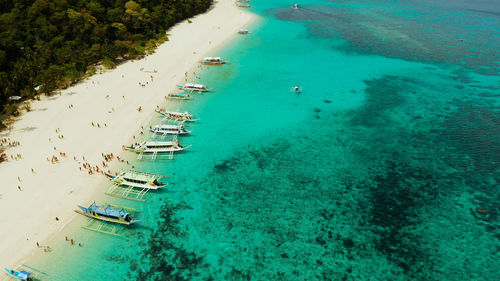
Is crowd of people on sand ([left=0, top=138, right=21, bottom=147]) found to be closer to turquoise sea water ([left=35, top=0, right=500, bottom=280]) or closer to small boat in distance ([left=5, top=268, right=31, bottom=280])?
turquoise sea water ([left=35, top=0, right=500, bottom=280])

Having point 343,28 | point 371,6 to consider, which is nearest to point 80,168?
point 343,28

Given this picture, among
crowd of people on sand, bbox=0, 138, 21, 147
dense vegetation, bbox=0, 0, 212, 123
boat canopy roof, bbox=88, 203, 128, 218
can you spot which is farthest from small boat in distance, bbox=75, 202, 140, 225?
dense vegetation, bbox=0, 0, 212, 123

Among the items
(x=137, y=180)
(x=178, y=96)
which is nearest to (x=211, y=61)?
(x=178, y=96)

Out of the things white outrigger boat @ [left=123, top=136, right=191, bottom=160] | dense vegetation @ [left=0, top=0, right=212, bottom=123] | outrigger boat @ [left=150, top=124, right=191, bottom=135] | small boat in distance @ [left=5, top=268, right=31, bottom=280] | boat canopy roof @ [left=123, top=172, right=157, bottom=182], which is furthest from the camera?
dense vegetation @ [left=0, top=0, right=212, bottom=123]

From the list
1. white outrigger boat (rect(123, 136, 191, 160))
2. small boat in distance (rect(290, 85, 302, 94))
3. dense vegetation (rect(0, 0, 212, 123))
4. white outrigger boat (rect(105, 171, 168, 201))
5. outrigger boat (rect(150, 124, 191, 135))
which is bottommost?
white outrigger boat (rect(105, 171, 168, 201))

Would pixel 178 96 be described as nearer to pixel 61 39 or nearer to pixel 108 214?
pixel 61 39

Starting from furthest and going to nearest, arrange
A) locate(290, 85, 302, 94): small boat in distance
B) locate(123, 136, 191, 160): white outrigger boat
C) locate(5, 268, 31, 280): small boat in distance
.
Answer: locate(290, 85, 302, 94): small boat in distance, locate(123, 136, 191, 160): white outrigger boat, locate(5, 268, 31, 280): small boat in distance
